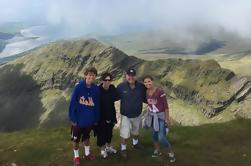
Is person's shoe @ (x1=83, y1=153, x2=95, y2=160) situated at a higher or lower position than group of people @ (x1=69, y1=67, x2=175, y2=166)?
lower

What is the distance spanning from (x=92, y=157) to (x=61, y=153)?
4648 millimetres

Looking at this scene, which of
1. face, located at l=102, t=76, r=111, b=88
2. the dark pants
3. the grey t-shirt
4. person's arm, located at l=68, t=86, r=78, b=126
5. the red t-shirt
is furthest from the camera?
the dark pants

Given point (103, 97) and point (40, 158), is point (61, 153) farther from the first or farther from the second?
point (103, 97)

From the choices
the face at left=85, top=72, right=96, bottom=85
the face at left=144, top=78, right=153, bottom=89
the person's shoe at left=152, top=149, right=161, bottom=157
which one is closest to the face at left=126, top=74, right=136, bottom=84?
the face at left=144, top=78, right=153, bottom=89

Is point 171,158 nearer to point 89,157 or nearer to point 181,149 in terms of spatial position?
point 181,149

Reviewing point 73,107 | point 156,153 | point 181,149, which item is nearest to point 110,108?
point 73,107

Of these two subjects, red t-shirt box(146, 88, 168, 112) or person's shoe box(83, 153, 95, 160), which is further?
person's shoe box(83, 153, 95, 160)

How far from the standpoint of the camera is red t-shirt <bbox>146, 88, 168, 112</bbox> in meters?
26.3

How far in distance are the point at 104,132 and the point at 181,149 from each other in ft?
23.6

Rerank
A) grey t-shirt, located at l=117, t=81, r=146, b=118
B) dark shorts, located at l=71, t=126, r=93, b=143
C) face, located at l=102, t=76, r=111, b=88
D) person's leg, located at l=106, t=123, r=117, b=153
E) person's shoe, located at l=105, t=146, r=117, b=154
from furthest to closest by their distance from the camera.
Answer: person's shoe, located at l=105, t=146, r=117, b=154, person's leg, located at l=106, t=123, r=117, b=153, grey t-shirt, located at l=117, t=81, r=146, b=118, face, located at l=102, t=76, r=111, b=88, dark shorts, located at l=71, t=126, r=93, b=143

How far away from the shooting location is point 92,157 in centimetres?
2775

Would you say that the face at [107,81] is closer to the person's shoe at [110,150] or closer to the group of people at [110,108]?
the group of people at [110,108]

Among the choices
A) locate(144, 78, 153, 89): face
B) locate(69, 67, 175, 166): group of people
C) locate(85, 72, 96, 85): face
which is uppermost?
locate(85, 72, 96, 85): face

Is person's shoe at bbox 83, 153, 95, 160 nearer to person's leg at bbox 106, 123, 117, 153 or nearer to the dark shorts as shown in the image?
person's leg at bbox 106, 123, 117, 153
